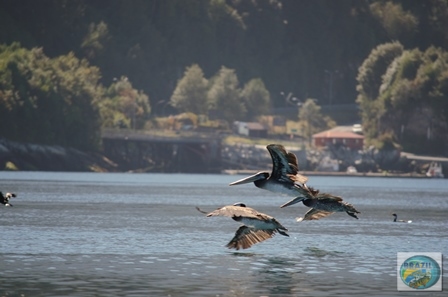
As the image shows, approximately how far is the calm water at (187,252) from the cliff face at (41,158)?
89.0m

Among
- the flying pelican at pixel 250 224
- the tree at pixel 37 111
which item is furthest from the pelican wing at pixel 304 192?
the tree at pixel 37 111

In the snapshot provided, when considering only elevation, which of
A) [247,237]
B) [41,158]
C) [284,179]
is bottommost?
[247,237]

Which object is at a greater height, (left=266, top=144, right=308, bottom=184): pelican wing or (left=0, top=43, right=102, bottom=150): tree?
(left=0, top=43, right=102, bottom=150): tree

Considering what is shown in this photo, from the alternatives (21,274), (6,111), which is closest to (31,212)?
(21,274)

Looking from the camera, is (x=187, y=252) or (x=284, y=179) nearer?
(x=284, y=179)

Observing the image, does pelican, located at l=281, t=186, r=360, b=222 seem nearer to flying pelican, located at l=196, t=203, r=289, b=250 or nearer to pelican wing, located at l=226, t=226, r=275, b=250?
pelican wing, located at l=226, t=226, r=275, b=250

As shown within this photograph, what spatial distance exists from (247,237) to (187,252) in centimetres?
822

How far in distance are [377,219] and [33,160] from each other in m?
111

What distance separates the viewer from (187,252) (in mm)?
57531
